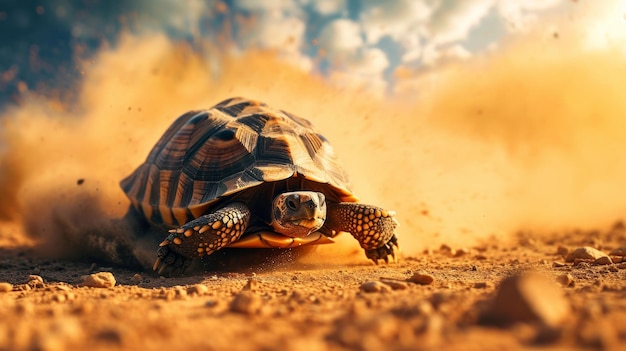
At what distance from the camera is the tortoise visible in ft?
16.2

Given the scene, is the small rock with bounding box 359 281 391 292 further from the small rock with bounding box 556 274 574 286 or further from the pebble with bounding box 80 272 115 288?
the pebble with bounding box 80 272 115 288

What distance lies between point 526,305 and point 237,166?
3973mm

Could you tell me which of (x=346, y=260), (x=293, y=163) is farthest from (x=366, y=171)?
(x=293, y=163)

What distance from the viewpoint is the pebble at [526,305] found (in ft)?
6.72

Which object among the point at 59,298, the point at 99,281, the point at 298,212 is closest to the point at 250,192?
the point at 298,212

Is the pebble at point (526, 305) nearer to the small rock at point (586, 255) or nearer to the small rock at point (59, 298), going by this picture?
the small rock at point (59, 298)

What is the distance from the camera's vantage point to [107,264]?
6.40 metres

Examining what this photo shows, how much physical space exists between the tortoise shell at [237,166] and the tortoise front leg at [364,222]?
0.31m

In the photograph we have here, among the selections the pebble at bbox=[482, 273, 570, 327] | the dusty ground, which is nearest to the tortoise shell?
the dusty ground

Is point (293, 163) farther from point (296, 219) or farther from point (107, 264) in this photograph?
point (107, 264)

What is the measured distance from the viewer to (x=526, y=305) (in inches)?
81.0

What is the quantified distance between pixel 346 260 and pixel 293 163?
162 cm

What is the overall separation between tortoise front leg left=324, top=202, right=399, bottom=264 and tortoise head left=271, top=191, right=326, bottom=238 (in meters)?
0.62

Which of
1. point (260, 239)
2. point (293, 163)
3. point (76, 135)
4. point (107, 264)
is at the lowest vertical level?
point (107, 264)
